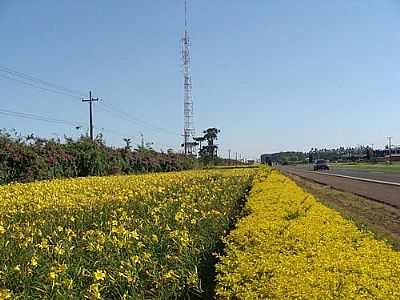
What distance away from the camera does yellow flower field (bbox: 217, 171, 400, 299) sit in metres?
3.90

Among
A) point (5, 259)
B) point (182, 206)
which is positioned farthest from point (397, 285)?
point (182, 206)

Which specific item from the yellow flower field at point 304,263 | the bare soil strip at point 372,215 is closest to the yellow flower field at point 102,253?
the yellow flower field at point 304,263

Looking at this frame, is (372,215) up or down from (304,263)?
down

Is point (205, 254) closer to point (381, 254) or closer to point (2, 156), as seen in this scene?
point (381, 254)

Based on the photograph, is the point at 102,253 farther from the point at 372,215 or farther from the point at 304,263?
the point at 372,215

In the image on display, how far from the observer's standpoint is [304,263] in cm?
465

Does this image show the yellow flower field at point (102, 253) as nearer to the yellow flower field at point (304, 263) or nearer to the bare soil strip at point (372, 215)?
the yellow flower field at point (304, 263)

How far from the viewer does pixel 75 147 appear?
28266mm

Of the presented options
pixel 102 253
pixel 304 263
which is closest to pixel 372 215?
pixel 102 253

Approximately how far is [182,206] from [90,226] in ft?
4.50

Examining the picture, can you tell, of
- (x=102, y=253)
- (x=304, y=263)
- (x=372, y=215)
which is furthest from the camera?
(x=372, y=215)

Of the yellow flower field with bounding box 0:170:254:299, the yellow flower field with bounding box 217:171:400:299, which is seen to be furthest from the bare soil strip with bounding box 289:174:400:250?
the yellow flower field with bounding box 0:170:254:299

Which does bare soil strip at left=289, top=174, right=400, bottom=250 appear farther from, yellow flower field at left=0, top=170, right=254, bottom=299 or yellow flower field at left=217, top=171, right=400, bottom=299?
yellow flower field at left=0, top=170, right=254, bottom=299

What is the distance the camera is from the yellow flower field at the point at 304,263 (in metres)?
3.90
